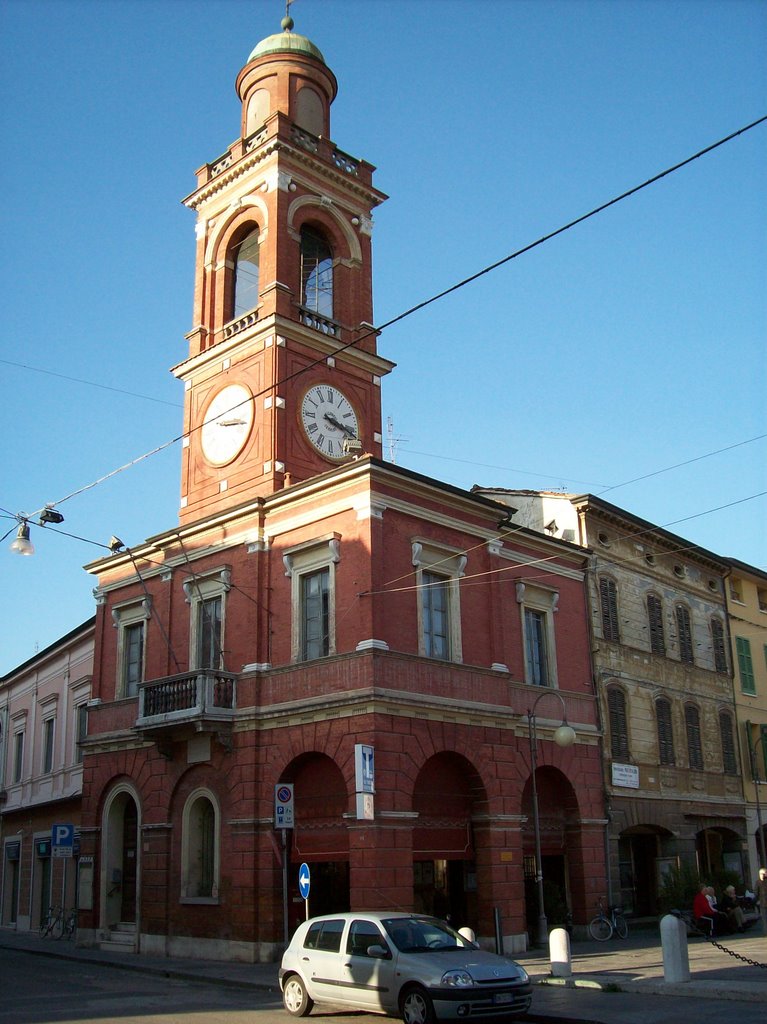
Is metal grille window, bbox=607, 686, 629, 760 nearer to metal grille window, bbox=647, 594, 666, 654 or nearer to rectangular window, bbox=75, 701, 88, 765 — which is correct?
metal grille window, bbox=647, 594, 666, 654

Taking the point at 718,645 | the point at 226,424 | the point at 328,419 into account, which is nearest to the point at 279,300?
the point at 328,419

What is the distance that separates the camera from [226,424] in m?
27.7

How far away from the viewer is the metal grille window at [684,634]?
33500 mm

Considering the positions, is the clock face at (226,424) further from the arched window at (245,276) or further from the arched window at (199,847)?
the arched window at (199,847)

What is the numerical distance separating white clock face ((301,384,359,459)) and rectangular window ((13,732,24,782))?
22.3 m

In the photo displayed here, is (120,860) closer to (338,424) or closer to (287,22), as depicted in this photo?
(338,424)

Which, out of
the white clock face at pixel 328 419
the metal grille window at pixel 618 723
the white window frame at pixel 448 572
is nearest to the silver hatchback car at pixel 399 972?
the white window frame at pixel 448 572

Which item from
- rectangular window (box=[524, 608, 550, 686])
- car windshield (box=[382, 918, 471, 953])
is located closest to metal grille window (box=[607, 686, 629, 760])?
rectangular window (box=[524, 608, 550, 686])

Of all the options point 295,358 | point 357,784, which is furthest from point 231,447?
point 357,784

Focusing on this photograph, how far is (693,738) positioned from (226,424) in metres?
18.1

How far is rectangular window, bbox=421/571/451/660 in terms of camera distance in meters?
23.1

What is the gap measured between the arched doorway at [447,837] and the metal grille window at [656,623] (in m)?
10.8

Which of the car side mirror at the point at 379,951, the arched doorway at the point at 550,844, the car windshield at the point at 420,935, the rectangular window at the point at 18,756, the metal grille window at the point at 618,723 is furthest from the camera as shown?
the rectangular window at the point at 18,756

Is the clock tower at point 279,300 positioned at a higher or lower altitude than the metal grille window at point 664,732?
higher
